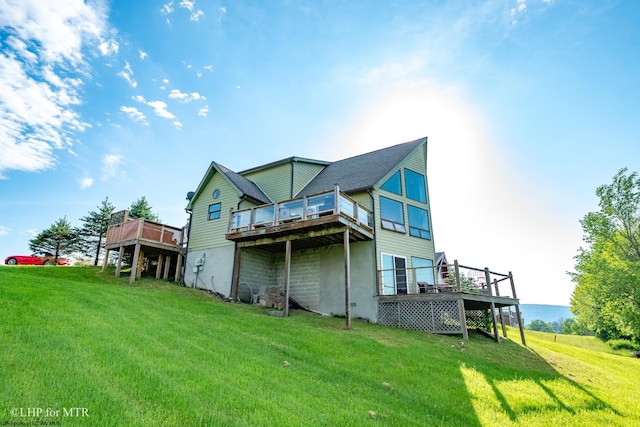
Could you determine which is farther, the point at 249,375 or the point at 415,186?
the point at 415,186

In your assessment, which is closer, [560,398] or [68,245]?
[560,398]

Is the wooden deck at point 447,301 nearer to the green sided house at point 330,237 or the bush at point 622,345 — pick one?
the green sided house at point 330,237

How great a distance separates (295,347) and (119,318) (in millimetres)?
3825

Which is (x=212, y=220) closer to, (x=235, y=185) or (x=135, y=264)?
(x=235, y=185)

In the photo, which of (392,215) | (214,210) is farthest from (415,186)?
(214,210)

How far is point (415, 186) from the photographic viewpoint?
1664 cm

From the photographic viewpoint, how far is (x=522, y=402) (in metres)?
6.00

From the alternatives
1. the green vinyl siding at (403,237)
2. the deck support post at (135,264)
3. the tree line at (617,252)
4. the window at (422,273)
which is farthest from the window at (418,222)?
the tree line at (617,252)

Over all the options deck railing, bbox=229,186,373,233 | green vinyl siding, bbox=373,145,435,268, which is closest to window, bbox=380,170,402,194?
green vinyl siding, bbox=373,145,435,268

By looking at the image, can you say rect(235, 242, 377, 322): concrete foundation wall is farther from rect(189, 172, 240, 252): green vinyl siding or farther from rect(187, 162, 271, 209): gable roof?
rect(187, 162, 271, 209): gable roof

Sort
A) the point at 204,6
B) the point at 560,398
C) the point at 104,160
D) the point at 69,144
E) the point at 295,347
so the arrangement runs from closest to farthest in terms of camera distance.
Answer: the point at 560,398
the point at 295,347
the point at 204,6
the point at 69,144
the point at 104,160

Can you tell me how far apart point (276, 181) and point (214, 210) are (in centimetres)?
367

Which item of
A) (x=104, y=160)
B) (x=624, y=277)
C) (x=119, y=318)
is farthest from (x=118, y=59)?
(x=624, y=277)

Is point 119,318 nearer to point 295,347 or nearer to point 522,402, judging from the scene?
point 295,347
